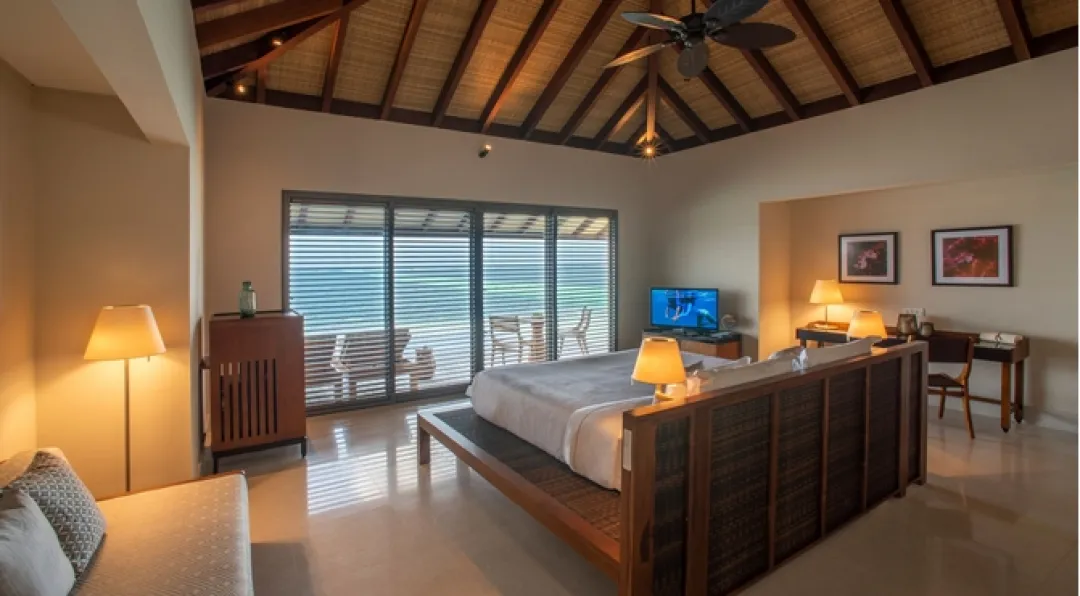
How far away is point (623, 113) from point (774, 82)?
179cm

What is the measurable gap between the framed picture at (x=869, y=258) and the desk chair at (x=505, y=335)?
3.85m

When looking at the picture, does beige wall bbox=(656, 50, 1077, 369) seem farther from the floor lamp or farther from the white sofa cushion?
the white sofa cushion

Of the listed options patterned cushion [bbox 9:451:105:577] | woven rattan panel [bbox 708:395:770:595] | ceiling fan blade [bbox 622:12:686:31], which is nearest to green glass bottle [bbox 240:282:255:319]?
patterned cushion [bbox 9:451:105:577]

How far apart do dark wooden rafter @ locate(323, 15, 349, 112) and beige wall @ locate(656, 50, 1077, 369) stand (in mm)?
4397

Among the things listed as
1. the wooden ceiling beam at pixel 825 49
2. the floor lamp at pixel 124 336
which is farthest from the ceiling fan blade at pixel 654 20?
the floor lamp at pixel 124 336

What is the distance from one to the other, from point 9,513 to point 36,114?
6.93 ft

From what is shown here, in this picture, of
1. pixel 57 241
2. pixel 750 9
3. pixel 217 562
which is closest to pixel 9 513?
pixel 217 562

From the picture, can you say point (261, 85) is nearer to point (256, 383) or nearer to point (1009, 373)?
point (256, 383)

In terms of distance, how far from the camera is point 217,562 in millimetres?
1876

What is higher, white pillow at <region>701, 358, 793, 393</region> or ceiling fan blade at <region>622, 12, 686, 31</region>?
ceiling fan blade at <region>622, 12, 686, 31</region>

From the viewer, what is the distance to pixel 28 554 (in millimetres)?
1467

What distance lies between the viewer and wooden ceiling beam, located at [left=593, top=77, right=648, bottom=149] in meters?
5.97

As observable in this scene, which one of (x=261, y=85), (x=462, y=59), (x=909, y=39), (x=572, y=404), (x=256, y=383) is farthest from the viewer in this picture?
(x=462, y=59)

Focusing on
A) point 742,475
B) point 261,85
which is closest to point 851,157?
point 742,475
